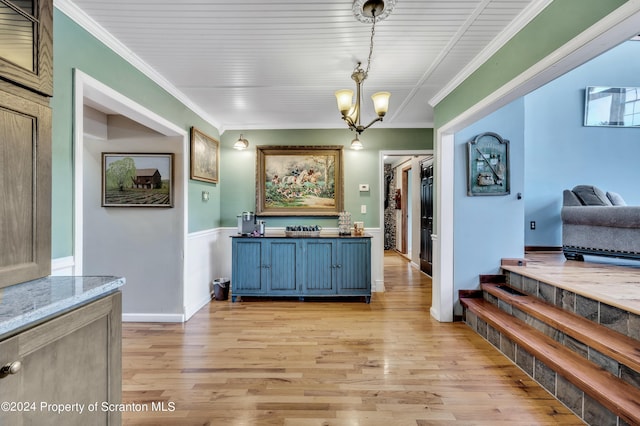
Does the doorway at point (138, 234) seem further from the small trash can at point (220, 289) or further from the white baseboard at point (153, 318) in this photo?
the small trash can at point (220, 289)

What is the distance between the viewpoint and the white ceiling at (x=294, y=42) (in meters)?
1.76

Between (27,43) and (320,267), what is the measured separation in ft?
10.7

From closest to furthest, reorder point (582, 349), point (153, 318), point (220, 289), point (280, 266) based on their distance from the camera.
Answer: point (582, 349) → point (153, 318) → point (280, 266) → point (220, 289)

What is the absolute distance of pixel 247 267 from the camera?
12.6ft

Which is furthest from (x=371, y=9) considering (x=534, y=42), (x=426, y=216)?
(x=426, y=216)

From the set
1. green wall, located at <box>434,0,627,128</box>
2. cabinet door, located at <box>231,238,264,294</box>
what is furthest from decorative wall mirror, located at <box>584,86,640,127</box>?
cabinet door, located at <box>231,238,264,294</box>

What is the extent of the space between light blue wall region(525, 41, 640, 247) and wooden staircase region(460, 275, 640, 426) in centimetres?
251

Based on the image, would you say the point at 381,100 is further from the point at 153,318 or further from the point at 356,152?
the point at 153,318

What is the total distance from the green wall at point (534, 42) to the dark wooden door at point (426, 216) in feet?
8.50

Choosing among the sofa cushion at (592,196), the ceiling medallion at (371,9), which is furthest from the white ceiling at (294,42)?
the sofa cushion at (592,196)

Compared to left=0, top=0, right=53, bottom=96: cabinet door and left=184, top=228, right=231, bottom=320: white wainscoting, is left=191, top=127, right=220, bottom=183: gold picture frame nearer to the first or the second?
left=184, top=228, right=231, bottom=320: white wainscoting

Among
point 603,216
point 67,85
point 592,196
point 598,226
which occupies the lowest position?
point 598,226

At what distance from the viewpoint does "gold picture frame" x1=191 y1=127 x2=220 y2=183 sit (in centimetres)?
339

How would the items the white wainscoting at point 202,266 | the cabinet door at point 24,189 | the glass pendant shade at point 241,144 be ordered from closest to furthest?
1. the cabinet door at point 24,189
2. the white wainscoting at point 202,266
3. the glass pendant shade at point 241,144
